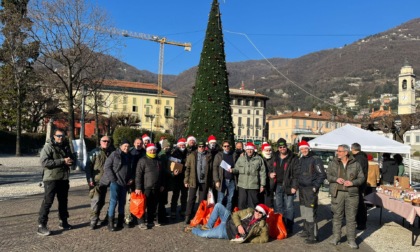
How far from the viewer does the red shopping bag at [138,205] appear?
285 inches

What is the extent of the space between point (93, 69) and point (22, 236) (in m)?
18.0

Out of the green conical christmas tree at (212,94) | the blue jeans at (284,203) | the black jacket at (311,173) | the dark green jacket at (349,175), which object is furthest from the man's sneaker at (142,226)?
the green conical christmas tree at (212,94)

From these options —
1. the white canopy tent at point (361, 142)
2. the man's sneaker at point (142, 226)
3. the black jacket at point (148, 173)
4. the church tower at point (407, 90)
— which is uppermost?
the church tower at point (407, 90)

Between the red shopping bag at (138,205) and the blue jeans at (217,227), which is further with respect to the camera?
the red shopping bag at (138,205)

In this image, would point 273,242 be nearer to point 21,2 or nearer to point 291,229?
point 291,229

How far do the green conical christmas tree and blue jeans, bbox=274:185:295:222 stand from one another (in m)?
8.00

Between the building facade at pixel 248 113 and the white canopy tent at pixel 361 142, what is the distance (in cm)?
8766

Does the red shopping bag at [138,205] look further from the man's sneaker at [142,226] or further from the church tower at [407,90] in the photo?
the church tower at [407,90]

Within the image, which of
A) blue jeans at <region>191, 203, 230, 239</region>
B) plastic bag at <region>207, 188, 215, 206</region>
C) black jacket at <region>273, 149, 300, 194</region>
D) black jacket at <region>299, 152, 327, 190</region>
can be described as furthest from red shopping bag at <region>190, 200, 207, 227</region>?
black jacket at <region>299, 152, 327, 190</region>

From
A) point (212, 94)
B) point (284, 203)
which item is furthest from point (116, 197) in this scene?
point (212, 94)

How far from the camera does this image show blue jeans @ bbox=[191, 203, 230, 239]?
22.4 ft

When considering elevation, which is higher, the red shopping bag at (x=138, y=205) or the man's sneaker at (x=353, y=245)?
the red shopping bag at (x=138, y=205)

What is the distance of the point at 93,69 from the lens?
23062 mm

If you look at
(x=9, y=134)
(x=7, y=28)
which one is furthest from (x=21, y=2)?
(x=9, y=134)
